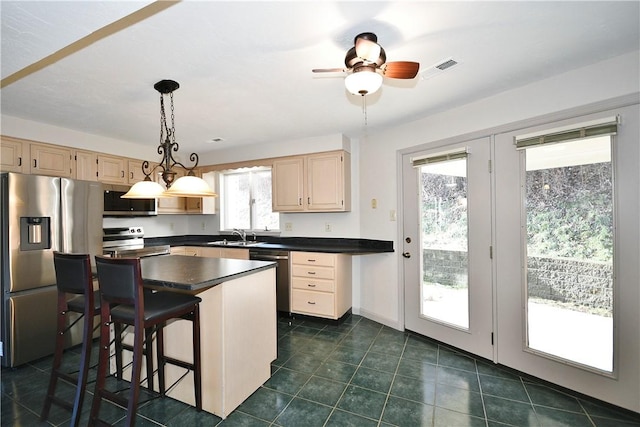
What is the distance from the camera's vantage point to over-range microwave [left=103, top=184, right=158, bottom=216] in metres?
3.43

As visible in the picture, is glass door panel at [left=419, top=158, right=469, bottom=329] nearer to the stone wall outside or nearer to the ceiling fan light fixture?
the stone wall outside

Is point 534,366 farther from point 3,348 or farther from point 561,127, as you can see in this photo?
point 3,348

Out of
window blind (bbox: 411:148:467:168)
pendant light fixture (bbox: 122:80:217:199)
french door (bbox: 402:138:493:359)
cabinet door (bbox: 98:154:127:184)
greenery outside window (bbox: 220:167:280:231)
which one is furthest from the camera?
greenery outside window (bbox: 220:167:280:231)

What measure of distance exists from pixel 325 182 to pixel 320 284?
50.9 inches

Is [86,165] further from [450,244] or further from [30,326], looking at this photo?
[450,244]

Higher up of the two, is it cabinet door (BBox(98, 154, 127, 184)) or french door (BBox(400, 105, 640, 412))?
cabinet door (BBox(98, 154, 127, 184))

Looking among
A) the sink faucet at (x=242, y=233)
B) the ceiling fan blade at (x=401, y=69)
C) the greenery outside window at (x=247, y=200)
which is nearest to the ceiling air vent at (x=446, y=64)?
the ceiling fan blade at (x=401, y=69)

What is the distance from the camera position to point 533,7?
4.72 ft

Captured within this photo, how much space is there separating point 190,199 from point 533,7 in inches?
180

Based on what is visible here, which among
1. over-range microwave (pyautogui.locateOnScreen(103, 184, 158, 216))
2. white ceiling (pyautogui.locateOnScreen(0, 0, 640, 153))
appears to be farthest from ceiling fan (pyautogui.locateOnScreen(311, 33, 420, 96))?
over-range microwave (pyautogui.locateOnScreen(103, 184, 158, 216))

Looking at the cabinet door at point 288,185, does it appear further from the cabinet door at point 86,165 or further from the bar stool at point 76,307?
the bar stool at point 76,307

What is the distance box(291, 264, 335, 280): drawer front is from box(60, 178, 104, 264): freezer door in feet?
7.12

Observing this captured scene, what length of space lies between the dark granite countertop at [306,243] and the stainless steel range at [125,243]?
499 millimetres

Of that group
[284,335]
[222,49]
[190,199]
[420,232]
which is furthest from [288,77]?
[190,199]
